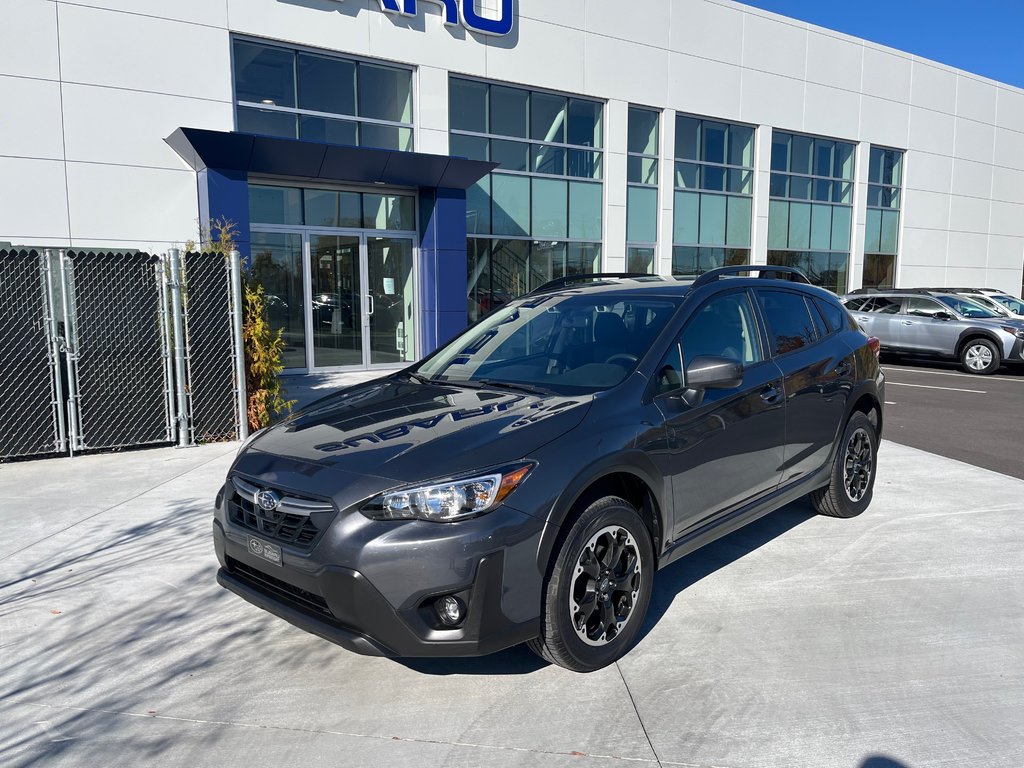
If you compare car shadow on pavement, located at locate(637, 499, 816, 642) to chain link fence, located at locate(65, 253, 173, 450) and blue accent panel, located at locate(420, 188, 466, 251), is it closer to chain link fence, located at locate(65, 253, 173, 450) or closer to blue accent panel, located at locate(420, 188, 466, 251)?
chain link fence, located at locate(65, 253, 173, 450)

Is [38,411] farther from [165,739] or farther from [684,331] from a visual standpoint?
[684,331]

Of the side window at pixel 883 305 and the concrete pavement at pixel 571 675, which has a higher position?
the side window at pixel 883 305

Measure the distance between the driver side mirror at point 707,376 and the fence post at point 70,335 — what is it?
635 centimetres

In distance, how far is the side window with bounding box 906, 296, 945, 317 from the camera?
16.5 metres

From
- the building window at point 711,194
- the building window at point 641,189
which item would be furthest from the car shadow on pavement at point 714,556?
the building window at point 711,194

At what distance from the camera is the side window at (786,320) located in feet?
15.9

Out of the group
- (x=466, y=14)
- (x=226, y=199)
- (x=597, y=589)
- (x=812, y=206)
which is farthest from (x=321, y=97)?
(x=812, y=206)

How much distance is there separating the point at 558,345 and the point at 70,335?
560cm

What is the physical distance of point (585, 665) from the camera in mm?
3326

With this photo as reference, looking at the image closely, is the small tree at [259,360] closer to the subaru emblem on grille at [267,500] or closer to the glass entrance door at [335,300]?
the glass entrance door at [335,300]

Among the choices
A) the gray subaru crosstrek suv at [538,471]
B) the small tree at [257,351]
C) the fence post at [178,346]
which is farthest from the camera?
the small tree at [257,351]

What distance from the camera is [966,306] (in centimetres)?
1623

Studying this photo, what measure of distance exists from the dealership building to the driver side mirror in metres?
9.62

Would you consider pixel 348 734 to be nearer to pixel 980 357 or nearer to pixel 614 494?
pixel 614 494
